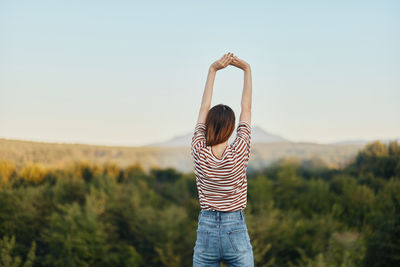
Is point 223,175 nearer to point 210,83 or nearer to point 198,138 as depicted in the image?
point 198,138

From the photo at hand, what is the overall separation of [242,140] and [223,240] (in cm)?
41

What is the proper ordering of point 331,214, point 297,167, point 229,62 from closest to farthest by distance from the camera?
point 229,62, point 331,214, point 297,167

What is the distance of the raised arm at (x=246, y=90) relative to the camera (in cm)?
191

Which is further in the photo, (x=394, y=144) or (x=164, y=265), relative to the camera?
(x=394, y=144)

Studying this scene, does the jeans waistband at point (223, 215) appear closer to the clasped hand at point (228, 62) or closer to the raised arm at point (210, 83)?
the raised arm at point (210, 83)

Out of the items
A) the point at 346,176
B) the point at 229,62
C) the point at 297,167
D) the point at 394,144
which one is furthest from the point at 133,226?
the point at 229,62

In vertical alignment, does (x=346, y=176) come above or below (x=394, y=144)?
below

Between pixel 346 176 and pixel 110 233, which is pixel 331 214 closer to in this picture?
pixel 346 176

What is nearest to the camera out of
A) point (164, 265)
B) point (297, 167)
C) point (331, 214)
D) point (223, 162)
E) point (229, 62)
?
point (223, 162)

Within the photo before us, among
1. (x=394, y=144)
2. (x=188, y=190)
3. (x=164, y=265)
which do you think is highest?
(x=394, y=144)

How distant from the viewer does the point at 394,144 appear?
39.4m

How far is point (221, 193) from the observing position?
5.74ft

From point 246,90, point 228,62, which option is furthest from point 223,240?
point 228,62

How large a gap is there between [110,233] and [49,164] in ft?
25.0
